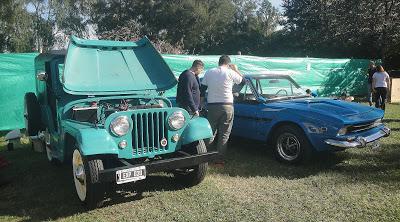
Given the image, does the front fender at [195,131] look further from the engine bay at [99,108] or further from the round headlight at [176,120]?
the engine bay at [99,108]

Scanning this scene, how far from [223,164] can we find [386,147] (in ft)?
11.1

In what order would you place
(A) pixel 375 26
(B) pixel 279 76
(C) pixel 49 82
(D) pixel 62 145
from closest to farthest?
(D) pixel 62 145, (C) pixel 49 82, (B) pixel 279 76, (A) pixel 375 26

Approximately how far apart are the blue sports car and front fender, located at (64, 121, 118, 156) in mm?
3217

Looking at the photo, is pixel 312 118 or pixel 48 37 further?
pixel 48 37

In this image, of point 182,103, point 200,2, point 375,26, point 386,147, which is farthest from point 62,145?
point 200,2

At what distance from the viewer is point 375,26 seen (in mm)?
20953

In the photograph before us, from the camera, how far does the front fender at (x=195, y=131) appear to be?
17.5 ft

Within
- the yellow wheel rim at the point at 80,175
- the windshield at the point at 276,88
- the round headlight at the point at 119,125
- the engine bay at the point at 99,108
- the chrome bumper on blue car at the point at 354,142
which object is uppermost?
the windshield at the point at 276,88

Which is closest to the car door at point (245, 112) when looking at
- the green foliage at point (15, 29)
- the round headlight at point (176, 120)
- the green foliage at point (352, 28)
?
the round headlight at point (176, 120)

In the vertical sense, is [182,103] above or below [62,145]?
above

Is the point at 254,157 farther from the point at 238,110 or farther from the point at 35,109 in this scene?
the point at 35,109

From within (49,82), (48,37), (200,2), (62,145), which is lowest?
(62,145)

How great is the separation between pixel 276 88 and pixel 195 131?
297 cm

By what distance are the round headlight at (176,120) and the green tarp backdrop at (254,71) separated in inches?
144
